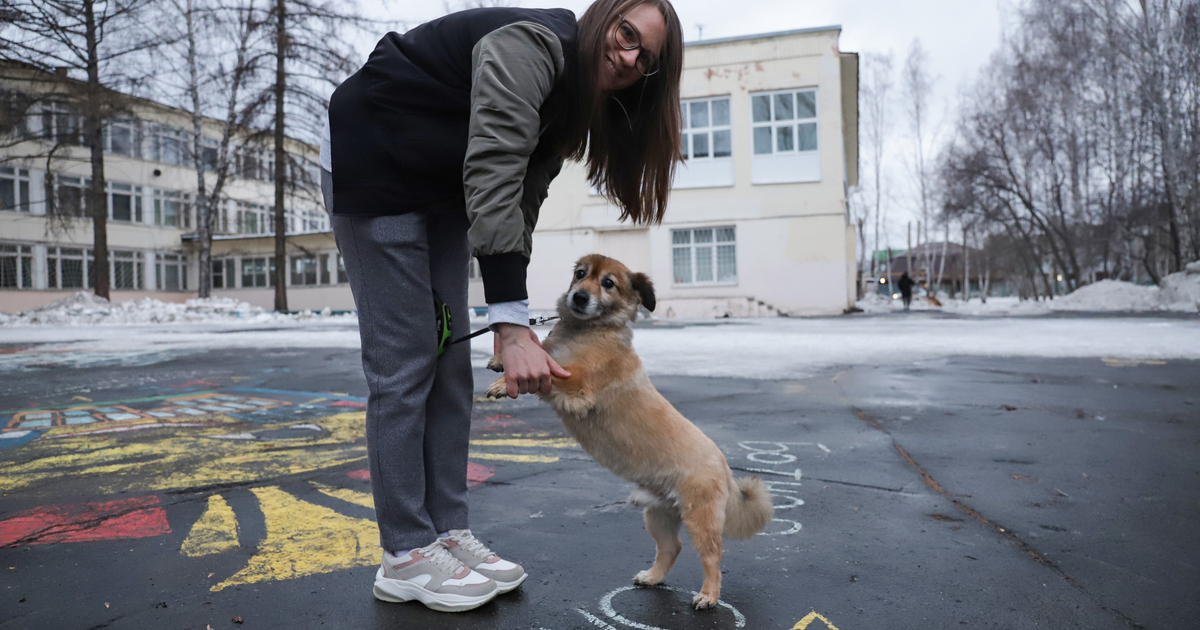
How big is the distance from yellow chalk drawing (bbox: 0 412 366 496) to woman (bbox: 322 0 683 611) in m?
1.72

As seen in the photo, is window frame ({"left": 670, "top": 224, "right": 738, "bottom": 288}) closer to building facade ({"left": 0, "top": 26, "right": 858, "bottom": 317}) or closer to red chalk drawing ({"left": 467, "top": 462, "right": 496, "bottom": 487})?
building facade ({"left": 0, "top": 26, "right": 858, "bottom": 317})

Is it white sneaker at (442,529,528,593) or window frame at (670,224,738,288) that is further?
window frame at (670,224,738,288)

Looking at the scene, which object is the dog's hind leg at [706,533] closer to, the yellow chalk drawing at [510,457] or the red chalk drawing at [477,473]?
the red chalk drawing at [477,473]

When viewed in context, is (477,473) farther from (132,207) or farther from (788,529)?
(132,207)

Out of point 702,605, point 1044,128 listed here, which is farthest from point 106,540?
point 1044,128

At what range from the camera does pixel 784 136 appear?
24.6 m

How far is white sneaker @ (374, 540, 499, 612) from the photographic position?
2.06 m

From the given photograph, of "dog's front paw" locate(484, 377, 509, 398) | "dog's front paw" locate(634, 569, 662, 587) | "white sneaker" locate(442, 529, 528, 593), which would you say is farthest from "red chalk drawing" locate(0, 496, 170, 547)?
"dog's front paw" locate(634, 569, 662, 587)

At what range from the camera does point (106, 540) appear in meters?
2.59

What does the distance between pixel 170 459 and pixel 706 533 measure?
317 cm

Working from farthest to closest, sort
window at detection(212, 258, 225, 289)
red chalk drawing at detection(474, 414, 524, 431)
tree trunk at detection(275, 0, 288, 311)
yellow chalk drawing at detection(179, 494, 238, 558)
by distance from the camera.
→ window at detection(212, 258, 225, 289) → tree trunk at detection(275, 0, 288, 311) → red chalk drawing at detection(474, 414, 524, 431) → yellow chalk drawing at detection(179, 494, 238, 558)

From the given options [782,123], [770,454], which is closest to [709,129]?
[782,123]

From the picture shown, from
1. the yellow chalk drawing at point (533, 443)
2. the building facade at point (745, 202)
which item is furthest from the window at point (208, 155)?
the yellow chalk drawing at point (533, 443)

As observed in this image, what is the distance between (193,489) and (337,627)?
175 centimetres
